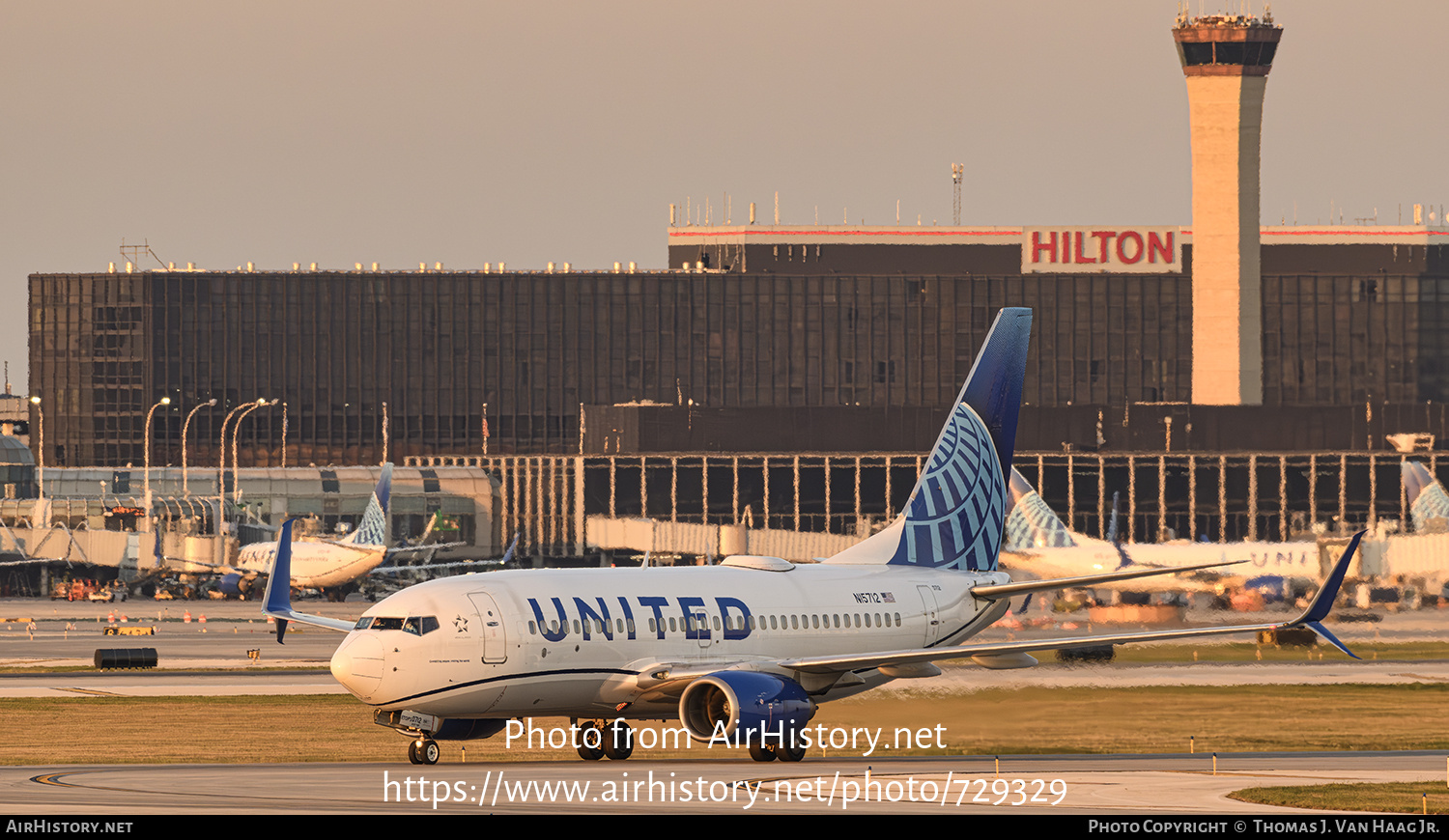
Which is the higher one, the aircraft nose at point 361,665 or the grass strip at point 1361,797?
the aircraft nose at point 361,665

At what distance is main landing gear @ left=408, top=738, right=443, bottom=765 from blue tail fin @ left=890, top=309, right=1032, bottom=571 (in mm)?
15155

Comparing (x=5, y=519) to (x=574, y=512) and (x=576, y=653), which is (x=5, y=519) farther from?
(x=576, y=653)

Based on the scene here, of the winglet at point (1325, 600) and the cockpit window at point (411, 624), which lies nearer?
the cockpit window at point (411, 624)

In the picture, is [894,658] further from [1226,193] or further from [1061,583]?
[1226,193]

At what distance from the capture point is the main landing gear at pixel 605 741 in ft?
152

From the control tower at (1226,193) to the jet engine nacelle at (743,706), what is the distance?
141 meters

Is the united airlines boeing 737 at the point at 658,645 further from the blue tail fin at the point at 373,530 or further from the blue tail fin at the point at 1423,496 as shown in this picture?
the blue tail fin at the point at 373,530

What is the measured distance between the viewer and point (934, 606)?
53406mm

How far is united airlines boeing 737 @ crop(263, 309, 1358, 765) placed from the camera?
43625mm

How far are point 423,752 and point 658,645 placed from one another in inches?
229

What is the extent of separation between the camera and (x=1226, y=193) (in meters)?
179

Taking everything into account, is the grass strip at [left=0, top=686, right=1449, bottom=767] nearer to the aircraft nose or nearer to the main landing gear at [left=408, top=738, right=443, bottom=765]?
the main landing gear at [left=408, top=738, right=443, bottom=765]

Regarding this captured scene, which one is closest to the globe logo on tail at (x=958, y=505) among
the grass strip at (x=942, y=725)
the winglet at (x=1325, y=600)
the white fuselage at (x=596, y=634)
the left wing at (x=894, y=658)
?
the white fuselage at (x=596, y=634)

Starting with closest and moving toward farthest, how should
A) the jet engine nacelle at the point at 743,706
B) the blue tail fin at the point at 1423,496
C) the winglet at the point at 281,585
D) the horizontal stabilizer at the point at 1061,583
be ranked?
the jet engine nacelle at the point at 743,706 → the horizontal stabilizer at the point at 1061,583 → the winglet at the point at 281,585 → the blue tail fin at the point at 1423,496
